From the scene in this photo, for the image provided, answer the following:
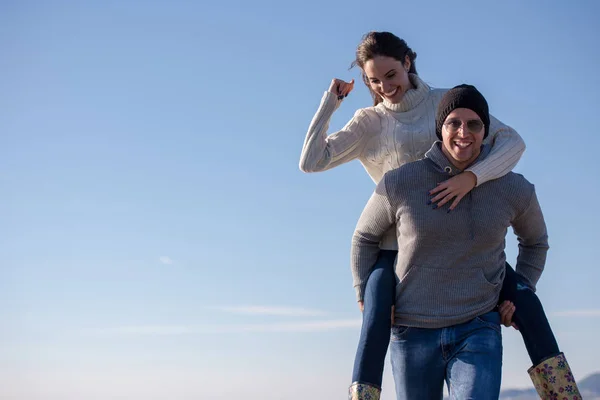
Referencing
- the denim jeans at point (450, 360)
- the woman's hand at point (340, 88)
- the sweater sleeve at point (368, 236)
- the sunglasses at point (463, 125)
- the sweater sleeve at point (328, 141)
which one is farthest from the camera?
the woman's hand at point (340, 88)

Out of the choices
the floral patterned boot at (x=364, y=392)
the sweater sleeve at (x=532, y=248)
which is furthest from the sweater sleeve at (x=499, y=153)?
the floral patterned boot at (x=364, y=392)

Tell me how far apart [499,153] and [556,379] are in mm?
1202

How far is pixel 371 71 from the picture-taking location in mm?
5371

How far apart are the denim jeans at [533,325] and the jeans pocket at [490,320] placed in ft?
0.45

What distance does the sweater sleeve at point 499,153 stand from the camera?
15.7 ft

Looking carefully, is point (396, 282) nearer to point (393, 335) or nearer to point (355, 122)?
point (393, 335)

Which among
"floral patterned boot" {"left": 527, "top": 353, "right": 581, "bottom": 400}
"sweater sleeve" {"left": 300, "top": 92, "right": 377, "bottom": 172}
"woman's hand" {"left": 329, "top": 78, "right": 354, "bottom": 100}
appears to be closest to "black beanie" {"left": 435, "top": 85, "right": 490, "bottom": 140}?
"sweater sleeve" {"left": 300, "top": 92, "right": 377, "bottom": 172}

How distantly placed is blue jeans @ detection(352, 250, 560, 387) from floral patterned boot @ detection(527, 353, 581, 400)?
46mm

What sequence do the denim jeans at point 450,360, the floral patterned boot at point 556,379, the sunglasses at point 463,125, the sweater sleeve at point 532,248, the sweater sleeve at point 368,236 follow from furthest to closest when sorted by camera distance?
the sweater sleeve at point 532,248 → the sweater sleeve at point 368,236 → the sunglasses at point 463,125 → the floral patterned boot at point 556,379 → the denim jeans at point 450,360

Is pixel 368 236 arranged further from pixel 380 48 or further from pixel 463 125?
pixel 380 48

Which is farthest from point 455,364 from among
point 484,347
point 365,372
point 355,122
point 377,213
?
point 355,122

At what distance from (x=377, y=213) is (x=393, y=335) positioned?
0.66 metres

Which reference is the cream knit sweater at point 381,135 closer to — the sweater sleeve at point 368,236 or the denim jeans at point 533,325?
the sweater sleeve at point 368,236

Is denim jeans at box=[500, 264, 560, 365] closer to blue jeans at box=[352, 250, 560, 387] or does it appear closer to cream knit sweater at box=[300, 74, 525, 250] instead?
blue jeans at box=[352, 250, 560, 387]
